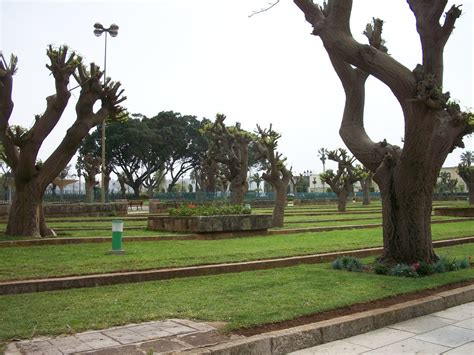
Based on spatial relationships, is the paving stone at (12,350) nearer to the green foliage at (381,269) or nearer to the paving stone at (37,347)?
the paving stone at (37,347)

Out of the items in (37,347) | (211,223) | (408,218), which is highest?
(408,218)

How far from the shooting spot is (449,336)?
5.82 metres

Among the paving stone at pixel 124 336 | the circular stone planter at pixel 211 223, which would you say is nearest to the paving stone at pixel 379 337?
the paving stone at pixel 124 336

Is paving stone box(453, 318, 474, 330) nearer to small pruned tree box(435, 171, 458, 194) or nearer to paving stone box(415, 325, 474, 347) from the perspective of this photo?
paving stone box(415, 325, 474, 347)

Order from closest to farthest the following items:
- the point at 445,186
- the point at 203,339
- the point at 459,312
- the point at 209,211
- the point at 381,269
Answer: the point at 203,339, the point at 459,312, the point at 381,269, the point at 209,211, the point at 445,186

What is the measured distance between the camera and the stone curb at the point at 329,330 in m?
5.03

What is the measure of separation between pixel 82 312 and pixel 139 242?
7.64 meters

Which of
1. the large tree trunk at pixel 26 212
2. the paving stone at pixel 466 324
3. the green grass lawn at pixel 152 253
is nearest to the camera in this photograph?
the paving stone at pixel 466 324

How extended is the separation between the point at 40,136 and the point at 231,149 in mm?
16038

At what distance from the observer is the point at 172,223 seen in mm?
16547

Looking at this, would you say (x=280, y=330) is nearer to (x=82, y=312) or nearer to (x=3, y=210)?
(x=82, y=312)

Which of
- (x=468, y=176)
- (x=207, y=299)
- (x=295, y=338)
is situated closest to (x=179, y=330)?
(x=295, y=338)

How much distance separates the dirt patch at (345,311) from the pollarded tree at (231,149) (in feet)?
65.3

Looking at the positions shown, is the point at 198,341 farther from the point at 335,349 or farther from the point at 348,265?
the point at 348,265
